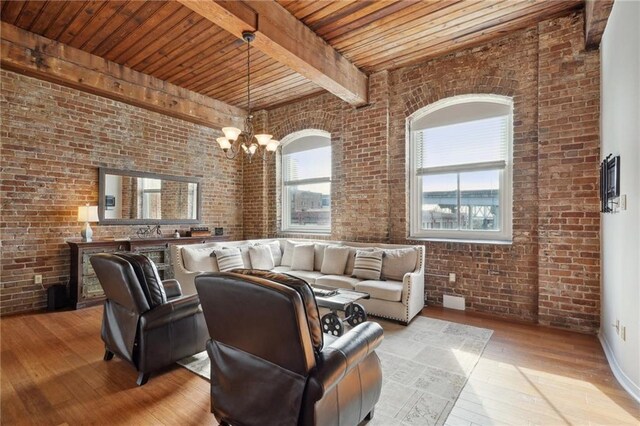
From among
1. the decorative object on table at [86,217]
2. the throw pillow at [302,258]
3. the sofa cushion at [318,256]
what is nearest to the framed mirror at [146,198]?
the decorative object on table at [86,217]

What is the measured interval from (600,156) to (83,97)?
21.5 ft

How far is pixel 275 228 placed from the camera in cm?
635

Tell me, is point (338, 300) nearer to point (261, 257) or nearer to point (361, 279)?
point (361, 279)

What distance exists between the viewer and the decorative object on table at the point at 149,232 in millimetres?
5141

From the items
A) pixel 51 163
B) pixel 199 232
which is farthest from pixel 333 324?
pixel 51 163

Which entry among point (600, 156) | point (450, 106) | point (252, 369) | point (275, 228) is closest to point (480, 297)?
point (600, 156)

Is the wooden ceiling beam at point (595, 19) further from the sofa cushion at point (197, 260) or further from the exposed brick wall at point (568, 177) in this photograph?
the sofa cushion at point (197, 260)

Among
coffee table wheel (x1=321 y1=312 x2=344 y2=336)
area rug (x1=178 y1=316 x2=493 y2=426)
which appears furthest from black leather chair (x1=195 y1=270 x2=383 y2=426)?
coffee table wheel (x1=321 y1=312 x2=344 y2=336)

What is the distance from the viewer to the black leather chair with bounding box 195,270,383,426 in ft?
4.82

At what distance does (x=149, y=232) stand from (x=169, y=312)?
3.24 metres

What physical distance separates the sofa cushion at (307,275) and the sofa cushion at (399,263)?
926 millimetres

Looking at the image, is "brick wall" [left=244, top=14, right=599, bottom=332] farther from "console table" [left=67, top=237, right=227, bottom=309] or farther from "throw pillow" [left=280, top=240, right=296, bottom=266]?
"console table" [left=67, top=237, right=227, bottom=309]

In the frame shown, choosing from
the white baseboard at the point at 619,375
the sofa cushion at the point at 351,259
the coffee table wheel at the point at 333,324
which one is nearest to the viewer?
the white baseboard at the point at 619,375

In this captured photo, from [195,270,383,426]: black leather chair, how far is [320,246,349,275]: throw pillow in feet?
8.21
